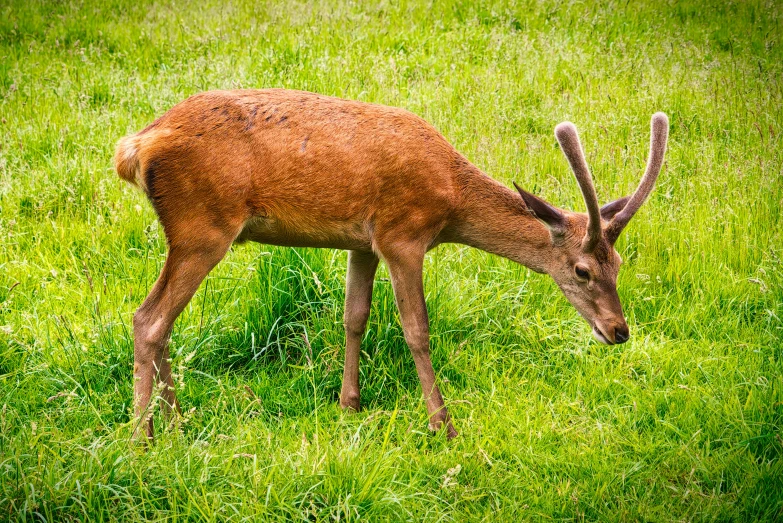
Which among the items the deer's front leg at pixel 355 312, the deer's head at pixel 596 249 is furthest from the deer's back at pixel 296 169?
the deer's head at pixel 596 249

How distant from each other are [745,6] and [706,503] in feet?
27.4

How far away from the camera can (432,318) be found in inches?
214

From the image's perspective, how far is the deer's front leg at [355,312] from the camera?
507 centimetres

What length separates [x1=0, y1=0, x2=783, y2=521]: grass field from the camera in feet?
12.8

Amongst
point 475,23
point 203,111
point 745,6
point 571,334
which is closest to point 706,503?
point 571,334

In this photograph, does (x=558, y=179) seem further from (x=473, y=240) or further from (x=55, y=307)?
(x=55, y=307)

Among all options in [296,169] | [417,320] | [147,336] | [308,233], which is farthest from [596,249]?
[147,336]

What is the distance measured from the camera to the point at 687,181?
22.8 feet

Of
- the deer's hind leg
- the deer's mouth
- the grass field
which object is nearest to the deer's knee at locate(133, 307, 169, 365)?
the deer's hind leg

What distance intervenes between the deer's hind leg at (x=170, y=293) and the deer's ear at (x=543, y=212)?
5.16ft

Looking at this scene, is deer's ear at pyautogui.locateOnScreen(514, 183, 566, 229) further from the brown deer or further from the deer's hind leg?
the deer's hind leg

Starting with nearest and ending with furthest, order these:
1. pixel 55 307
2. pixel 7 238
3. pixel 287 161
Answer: pixel 287 161
pixel 55 307
pixel 7 238

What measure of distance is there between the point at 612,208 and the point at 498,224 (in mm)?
677

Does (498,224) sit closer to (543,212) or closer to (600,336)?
(543,212)
